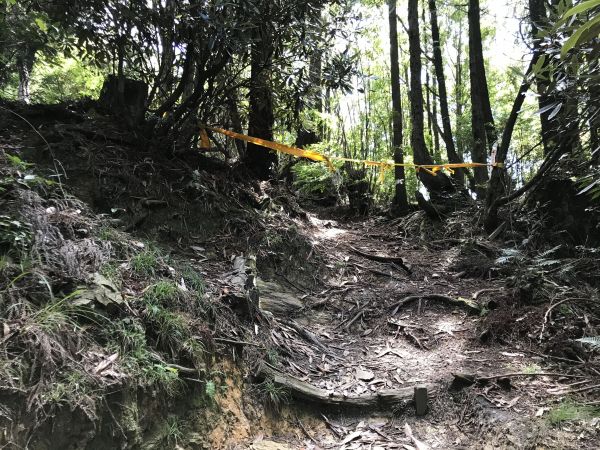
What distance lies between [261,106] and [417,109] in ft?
13.2

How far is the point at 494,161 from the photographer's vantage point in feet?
23.9

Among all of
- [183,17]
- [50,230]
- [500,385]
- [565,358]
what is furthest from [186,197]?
[565,358]

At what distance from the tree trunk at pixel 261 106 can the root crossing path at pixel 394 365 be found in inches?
84.8

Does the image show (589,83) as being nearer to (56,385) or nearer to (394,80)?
(56,385)

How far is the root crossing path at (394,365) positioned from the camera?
11.0 feet

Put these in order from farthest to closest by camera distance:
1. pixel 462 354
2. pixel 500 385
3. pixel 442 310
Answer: pixel 442 310
pixel 462 354
pixel 500 385

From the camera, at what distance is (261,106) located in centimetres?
670

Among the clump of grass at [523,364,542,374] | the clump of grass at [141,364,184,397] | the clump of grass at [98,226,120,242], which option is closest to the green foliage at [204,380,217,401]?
the clump of grass at [141,364,184,397]

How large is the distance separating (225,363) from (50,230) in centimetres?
158

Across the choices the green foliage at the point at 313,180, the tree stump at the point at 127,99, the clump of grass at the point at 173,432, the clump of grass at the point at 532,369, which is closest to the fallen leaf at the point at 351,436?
the clump of grass at the point at 173,432

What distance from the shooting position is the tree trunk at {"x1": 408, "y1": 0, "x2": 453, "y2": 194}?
909cm

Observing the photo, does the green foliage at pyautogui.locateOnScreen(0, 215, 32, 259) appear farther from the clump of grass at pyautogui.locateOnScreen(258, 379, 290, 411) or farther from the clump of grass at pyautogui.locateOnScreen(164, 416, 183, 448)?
the clump of grass at pyautogui.locateOnScreen(258, 379, 290, 411)

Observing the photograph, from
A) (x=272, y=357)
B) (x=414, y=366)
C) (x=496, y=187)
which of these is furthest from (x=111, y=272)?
(x=496, y=187)

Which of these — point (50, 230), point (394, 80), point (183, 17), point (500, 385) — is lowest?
point (500, 385)
